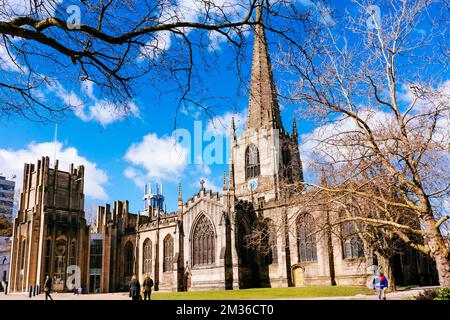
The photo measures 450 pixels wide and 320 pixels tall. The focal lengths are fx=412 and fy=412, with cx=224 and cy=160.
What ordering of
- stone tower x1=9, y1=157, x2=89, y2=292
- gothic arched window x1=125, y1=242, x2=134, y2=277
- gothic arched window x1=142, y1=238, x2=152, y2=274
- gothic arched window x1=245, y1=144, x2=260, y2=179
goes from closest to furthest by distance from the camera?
stone tower x1=9, y1=157, x2=89, y2=292 → gothic arched window x1=142, y1=238, x2=152, y2=274 → gothic arched window x1=245, y1=144, x2=260, y2=179 → gothic arched window x1=125, y1=242, x2=134, y2=277

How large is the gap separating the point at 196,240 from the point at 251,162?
48.5ft

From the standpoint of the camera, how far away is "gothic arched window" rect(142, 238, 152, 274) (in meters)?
51.4

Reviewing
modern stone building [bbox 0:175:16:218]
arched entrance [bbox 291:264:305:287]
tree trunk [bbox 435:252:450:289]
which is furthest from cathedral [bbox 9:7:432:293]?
modern stone building [bbox 0:175:16:218]

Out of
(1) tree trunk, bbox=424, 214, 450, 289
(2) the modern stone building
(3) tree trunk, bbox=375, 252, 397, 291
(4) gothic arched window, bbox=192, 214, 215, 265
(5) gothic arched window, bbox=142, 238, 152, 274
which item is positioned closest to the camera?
(1) tree trunk, bbox=424, 214, 450, 289

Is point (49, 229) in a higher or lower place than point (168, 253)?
higher

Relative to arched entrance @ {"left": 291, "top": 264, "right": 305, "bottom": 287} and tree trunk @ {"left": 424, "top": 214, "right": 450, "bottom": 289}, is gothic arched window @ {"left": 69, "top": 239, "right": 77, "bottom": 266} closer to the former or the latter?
arched entrance @ {"left": 291, "top": 264, "right": 305, "bottom": 287}

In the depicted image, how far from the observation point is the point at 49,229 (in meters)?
47.2

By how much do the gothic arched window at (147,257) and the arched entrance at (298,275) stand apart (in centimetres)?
1968

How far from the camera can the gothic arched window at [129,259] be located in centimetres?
5373


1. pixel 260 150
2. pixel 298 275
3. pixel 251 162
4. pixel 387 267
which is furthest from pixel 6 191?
pixel 387 267

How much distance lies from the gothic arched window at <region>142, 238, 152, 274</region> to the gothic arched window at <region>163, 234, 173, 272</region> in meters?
3.42

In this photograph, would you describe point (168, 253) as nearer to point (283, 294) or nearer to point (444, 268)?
point (283, 294)

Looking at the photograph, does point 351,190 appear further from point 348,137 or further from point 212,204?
point 212,204

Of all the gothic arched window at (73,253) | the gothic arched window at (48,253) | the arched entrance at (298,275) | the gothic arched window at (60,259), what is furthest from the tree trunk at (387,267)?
the gothic arched window at (73,253)
